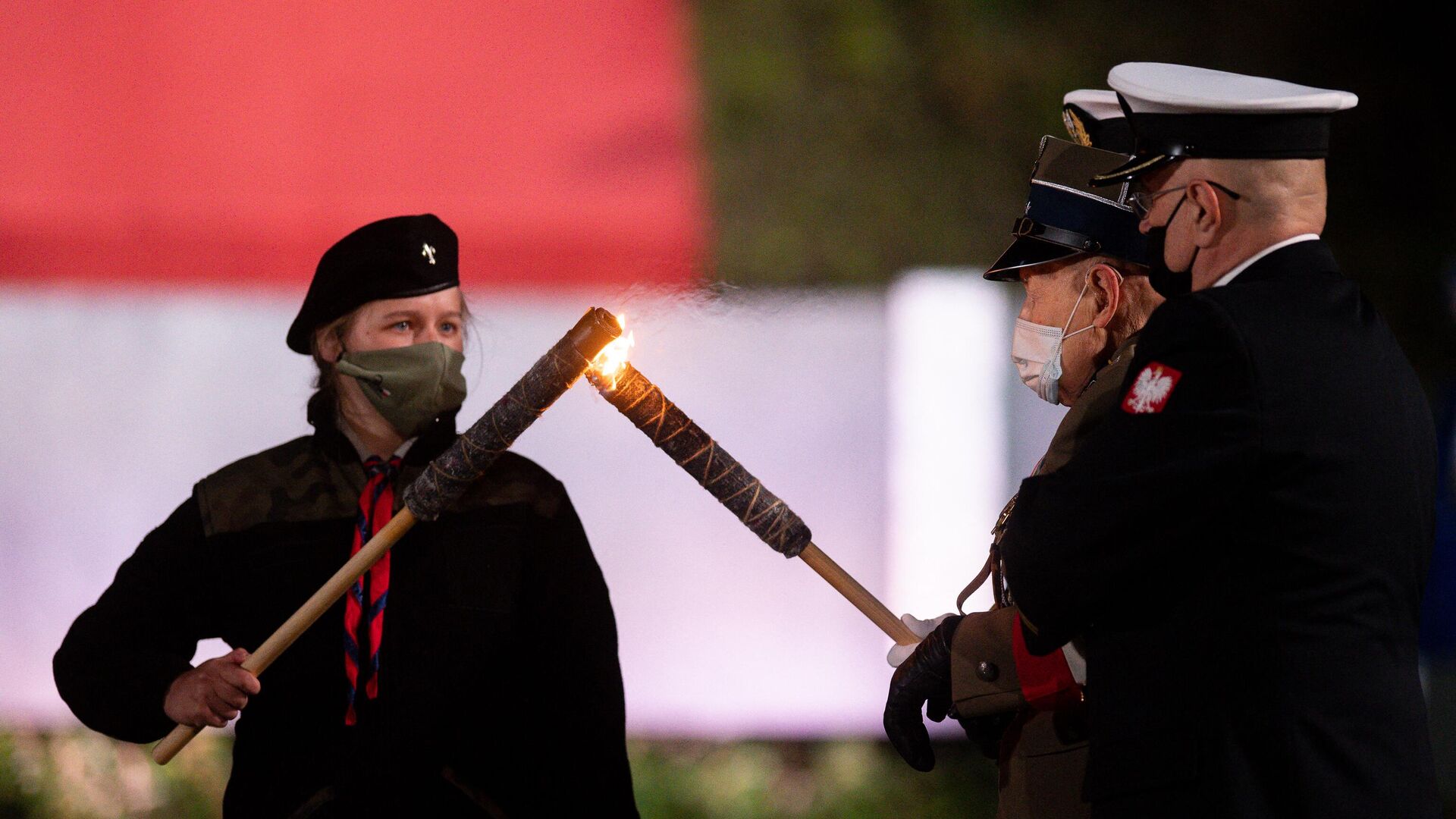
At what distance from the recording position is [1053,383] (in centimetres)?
250

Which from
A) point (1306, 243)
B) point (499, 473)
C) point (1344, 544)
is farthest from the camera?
point (499, 473)

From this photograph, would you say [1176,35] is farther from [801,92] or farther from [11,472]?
[11,472]

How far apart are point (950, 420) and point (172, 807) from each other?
2639 mm

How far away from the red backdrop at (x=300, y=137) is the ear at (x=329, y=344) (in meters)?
1.11

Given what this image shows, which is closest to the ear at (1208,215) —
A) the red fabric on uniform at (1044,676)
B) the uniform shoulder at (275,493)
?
the red fabric on uniform at (1044,676)

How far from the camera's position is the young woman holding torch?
275cm

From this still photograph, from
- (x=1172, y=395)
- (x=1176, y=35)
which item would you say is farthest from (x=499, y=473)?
(x=1176, y=35)

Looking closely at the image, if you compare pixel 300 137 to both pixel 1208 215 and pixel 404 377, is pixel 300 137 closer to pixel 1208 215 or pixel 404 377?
pixel 404 377

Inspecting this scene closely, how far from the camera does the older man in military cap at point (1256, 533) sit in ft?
6.01

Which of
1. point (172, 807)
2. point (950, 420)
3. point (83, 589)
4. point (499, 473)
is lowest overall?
point (172, 807)

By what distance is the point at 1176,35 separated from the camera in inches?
175

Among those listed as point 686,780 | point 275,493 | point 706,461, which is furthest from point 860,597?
point 686,780

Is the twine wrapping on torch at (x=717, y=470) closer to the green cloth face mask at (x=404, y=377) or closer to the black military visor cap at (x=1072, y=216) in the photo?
the green cloth face mask at (x=404, y=377)

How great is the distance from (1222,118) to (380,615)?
1849 mm
